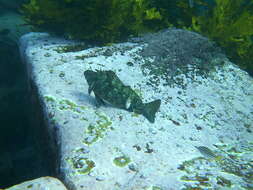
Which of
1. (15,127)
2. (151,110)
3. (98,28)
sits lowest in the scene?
(15,127)

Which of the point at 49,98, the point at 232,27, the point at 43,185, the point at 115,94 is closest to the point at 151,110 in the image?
the point at 115,94

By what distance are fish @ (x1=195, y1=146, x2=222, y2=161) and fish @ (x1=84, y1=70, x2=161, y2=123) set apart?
32.2 inches

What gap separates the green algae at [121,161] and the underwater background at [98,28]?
9.71 ft

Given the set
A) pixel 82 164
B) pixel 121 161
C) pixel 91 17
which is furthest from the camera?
pixel 91 17

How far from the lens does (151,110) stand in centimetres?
355

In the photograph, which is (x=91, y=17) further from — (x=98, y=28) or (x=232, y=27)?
(x=232, y=27)

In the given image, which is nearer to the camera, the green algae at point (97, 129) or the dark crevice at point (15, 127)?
the green algae at point (97, 129)

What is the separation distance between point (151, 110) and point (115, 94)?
640mm

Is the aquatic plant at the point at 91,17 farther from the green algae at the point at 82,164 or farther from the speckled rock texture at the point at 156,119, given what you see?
the green algae at the point at 82,164

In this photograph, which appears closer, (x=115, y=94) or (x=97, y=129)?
(x=97, y=129)

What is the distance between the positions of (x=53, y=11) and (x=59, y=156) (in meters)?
4.13

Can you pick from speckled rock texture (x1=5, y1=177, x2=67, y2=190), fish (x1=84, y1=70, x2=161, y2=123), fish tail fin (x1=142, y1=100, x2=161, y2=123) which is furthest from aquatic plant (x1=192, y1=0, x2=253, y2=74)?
speckled rock texture (x1=5, y1=177, x2=67, y2=190)

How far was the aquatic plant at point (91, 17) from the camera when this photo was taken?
17.4ft

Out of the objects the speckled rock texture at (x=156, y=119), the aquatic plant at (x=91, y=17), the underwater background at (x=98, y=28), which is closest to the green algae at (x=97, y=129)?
the speckled rock texture at (x=156, y=119)
